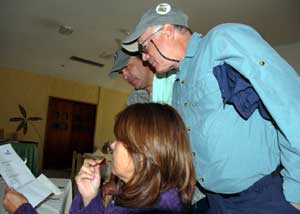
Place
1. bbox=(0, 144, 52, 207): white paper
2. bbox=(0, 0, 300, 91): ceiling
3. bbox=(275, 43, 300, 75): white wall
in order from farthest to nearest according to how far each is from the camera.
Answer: bbox=(275, 43, 300, 75): white wall → bbox=(0, 0, 300, 91): ceiling → bbox=(0, 144, 52, 207): white paper

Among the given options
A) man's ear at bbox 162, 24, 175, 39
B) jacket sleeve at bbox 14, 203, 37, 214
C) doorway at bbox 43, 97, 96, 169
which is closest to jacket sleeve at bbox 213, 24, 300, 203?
man's ear at bbox 162, 24, 175, 39

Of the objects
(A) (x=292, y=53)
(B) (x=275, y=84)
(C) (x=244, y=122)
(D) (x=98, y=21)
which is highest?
(D) (x=98, y=21)

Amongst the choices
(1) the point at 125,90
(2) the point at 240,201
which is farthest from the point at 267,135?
(1) the point at 125,90

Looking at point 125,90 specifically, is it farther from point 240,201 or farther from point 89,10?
point 240,201

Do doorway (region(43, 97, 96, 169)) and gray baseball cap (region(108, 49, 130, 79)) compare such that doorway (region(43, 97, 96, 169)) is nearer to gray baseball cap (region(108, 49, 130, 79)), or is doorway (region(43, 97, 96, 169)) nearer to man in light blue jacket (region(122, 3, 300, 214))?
gray baseball cap (region(108, 49, 130, 79))

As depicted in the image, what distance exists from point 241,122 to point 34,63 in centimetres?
613

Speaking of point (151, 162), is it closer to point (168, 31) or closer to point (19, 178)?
point (168, 31)

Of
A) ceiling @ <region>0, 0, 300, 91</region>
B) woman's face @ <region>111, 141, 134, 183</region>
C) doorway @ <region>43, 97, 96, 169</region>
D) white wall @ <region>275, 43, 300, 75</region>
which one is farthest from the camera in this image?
doorway @ <region>43, 97, 96, 169</region>

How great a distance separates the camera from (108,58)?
214 inches

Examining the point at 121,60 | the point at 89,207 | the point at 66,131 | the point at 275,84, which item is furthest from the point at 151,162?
the point at 66,131

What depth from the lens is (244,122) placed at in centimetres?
83

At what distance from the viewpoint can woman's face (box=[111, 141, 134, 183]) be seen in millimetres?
843

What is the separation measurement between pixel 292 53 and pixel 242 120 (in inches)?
154

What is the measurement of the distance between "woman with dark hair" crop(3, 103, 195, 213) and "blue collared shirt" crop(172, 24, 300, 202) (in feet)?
0.23
